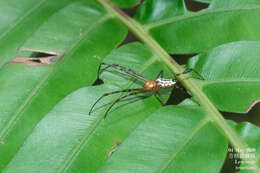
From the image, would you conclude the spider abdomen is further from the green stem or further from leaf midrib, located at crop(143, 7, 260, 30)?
leaf midrib, located at crop(143, 7, 260, 30)

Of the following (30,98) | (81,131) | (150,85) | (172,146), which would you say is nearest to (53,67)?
(30,98)

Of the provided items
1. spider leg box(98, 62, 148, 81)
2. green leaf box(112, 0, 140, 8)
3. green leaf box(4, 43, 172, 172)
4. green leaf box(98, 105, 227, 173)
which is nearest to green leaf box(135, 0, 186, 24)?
green leaf box(112, 0, 140, 8)

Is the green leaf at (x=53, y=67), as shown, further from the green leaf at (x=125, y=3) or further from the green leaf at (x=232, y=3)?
the green leaf at (x=232, y=3)

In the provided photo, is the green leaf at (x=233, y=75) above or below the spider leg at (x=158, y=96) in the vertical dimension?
above

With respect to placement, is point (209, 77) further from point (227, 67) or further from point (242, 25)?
point (242, 25)

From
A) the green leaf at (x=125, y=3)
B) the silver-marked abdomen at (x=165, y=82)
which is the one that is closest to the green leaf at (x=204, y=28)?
the silver-marked abdomen at (x=165, y=82)

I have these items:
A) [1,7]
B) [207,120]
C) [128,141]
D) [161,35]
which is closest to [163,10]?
[161,35]
